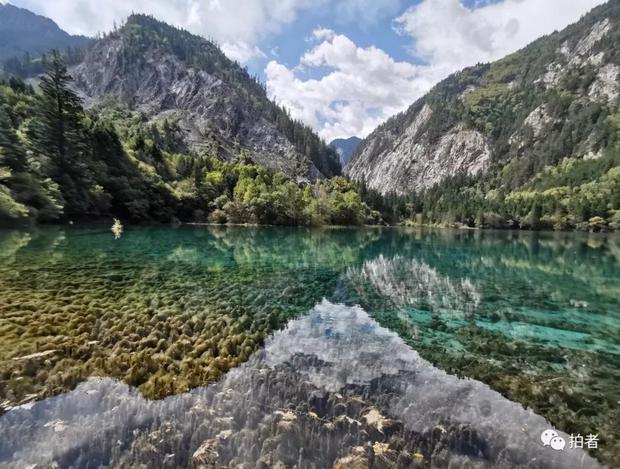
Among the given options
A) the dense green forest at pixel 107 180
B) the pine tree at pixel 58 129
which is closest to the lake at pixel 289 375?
the dense green forest at pixel 107 180

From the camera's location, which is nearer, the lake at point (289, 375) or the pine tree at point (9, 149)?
the lake at point (289, 375)

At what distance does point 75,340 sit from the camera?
35.6ft

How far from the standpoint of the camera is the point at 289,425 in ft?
24.4

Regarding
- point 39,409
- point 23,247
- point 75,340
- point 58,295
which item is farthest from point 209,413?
point 23,247

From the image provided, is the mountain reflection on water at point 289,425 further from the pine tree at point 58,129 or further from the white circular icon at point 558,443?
the pine tree at point 58,129

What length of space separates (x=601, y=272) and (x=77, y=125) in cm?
8331

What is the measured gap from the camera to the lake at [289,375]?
674 centimetres

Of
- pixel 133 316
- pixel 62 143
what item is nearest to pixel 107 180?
pixel 62 143

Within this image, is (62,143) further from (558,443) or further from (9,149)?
(558,443)

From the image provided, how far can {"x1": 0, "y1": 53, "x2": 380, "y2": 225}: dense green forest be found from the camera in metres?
47.7

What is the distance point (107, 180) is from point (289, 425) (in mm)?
76618

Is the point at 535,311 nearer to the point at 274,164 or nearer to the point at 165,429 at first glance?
the point at 165,429

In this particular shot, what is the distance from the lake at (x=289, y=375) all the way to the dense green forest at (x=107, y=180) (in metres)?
34.1

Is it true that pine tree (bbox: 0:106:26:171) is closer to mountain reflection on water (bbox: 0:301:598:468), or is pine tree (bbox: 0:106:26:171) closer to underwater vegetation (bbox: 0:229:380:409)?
underwater vegetation (bbox: 0:229:380:409)
